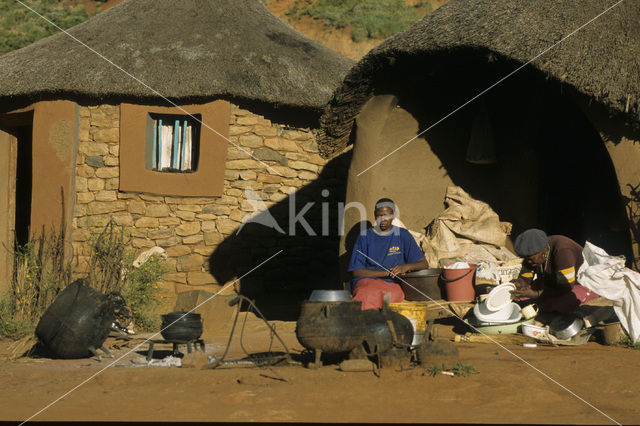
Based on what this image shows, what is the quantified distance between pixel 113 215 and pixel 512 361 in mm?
6118

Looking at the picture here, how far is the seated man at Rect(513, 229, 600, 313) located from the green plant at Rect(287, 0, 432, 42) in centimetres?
1563

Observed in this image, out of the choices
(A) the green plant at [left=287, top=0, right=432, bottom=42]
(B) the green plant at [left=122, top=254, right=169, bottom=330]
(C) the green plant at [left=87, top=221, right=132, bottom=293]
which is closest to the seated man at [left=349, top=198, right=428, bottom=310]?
(B) the green plant at [left=122, top=254, right=169, bottom=330]

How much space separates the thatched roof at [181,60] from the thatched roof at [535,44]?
241 cm

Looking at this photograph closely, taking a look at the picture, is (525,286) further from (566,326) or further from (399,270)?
(399,270)

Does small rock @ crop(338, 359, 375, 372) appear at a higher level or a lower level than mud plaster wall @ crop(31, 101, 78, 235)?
lower

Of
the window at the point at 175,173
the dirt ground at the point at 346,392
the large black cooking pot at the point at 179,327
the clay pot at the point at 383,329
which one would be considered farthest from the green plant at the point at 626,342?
the window at the point at 175,173

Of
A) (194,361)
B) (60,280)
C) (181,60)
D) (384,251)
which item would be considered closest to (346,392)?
(194,361)

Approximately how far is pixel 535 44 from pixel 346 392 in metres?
3.72

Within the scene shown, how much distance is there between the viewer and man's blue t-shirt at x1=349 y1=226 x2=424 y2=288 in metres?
6.82

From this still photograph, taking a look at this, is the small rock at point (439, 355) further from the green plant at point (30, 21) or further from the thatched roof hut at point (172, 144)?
the green plant at point (30, 21)

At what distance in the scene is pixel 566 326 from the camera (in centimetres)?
595

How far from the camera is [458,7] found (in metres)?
7.66

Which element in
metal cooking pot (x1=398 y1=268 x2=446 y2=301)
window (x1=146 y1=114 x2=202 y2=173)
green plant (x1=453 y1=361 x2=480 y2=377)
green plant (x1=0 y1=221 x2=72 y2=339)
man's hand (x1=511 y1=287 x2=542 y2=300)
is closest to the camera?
green plant (x1=453 y1=361 x2=480 y2=377)

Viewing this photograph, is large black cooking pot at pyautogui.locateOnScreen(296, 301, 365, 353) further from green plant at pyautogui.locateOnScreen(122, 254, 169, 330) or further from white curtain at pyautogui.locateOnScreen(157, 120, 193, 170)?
white curtain at pyautogui.locateOnScreen(157, 120, 193, 170)
